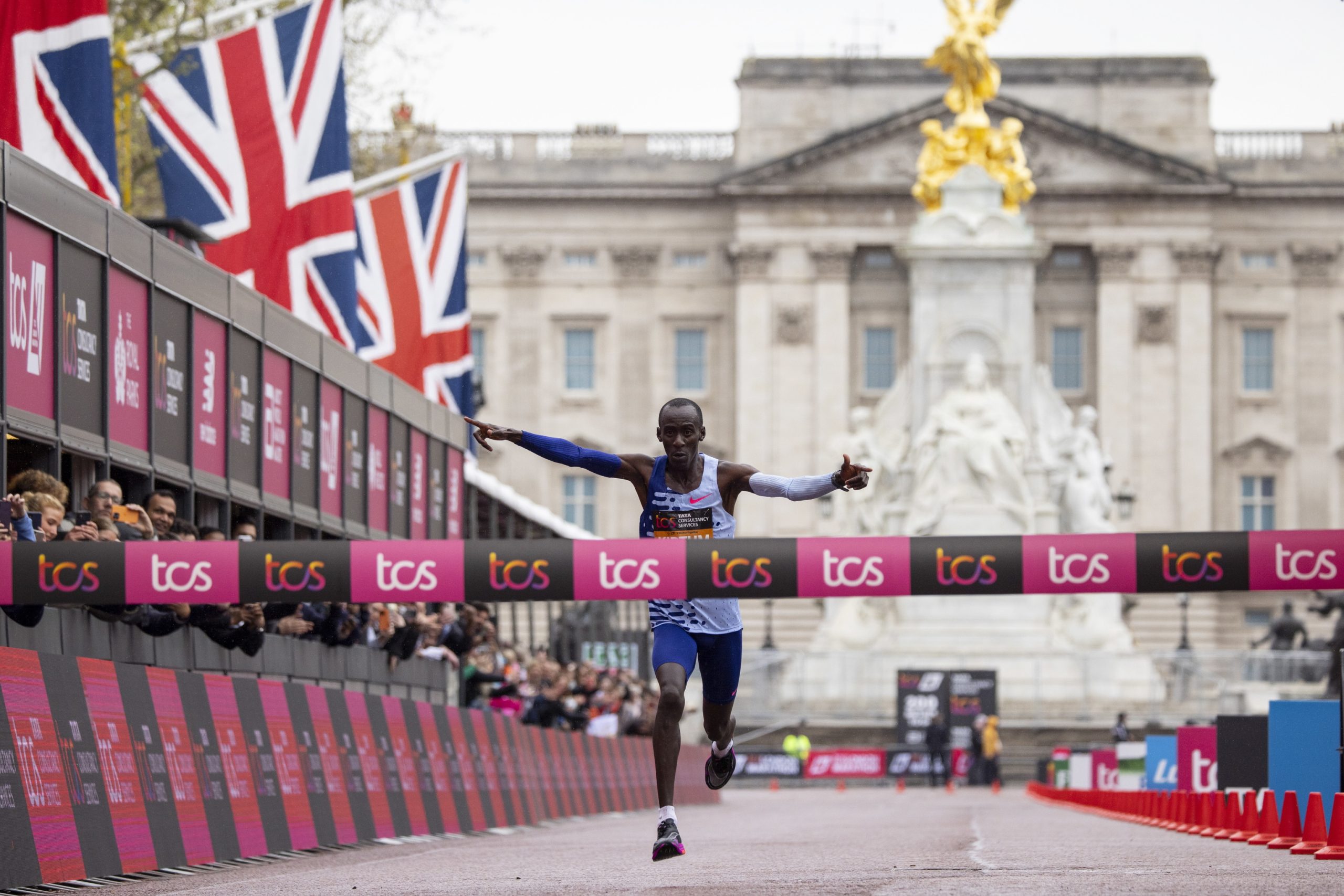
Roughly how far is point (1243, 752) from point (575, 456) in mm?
9932

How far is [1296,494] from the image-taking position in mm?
89938

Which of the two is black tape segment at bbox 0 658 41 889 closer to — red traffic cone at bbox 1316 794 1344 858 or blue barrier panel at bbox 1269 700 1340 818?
red traffic cone at bbox 1316 794 1344 858

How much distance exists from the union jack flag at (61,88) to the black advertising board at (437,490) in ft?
34.7

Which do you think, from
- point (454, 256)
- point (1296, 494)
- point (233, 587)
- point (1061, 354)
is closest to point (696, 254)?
point (1061, 354)

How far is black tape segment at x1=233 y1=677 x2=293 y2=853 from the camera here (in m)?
16.2

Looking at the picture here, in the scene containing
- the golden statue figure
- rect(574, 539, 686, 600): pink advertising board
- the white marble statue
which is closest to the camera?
rect(574, 539, 686, 600): pink advertising board

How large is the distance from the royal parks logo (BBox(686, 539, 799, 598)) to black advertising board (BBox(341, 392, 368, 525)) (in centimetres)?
1281

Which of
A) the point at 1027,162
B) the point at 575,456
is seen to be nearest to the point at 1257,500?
the point at 1027,162

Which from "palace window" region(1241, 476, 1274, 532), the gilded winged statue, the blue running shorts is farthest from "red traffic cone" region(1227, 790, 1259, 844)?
"palace window" region(1241, 476, 1274, 532)

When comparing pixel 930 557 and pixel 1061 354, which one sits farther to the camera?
pixel 1061 354

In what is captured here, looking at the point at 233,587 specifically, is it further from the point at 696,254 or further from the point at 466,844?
the point at 696,254

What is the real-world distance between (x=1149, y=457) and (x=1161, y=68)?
42.9 feet

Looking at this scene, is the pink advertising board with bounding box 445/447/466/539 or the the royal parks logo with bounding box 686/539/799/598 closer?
the the royal parks logo with bounding box 686/539/799/598

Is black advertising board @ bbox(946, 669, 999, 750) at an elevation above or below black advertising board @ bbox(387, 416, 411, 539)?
below
